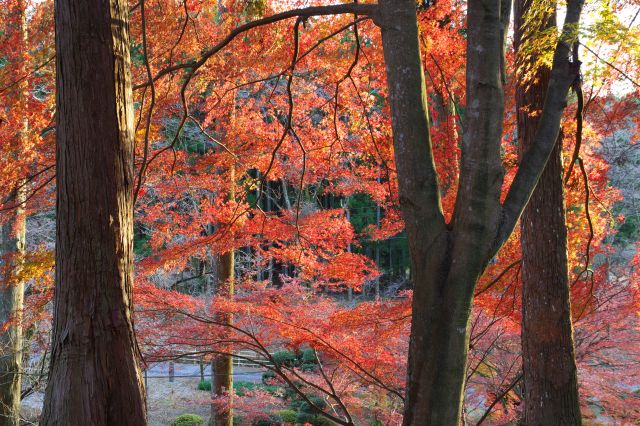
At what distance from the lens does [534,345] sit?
4344mm

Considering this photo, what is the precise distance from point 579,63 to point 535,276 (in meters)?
2.03

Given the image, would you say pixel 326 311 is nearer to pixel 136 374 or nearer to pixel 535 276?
pixel 535 276

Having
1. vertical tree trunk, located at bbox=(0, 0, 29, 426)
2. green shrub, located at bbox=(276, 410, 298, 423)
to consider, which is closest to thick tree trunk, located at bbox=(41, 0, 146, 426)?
vertical tree trunk, located at bbox=(0, 0, 29, 426)

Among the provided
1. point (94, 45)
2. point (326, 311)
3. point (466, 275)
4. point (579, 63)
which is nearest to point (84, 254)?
point (94, 45)

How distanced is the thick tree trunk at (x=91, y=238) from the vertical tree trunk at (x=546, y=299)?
294 cm

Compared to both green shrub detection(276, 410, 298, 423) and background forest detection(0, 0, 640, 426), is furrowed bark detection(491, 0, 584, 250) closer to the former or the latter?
background forest detection(0, 0, 640, 426)

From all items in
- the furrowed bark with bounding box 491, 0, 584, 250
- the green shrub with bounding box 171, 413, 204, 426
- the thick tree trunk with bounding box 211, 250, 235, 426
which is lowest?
the green shrub with bounding box 171, 413, 204, 426

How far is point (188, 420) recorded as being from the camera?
38.8 ft

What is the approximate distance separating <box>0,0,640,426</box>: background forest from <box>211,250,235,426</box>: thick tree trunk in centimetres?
4

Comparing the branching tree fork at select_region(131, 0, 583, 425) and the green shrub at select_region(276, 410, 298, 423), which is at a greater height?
the branching tree fork at select_region(131, 0, 583, 425)

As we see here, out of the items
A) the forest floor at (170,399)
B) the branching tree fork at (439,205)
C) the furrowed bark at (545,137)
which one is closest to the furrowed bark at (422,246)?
the branching tree fork at (439,205)

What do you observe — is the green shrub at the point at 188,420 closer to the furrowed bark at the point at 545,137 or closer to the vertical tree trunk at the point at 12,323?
the vertical tree trunk at the point at 12,323

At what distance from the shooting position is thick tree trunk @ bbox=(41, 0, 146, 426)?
2648 millimetres

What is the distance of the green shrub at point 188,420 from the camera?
38.3ft
